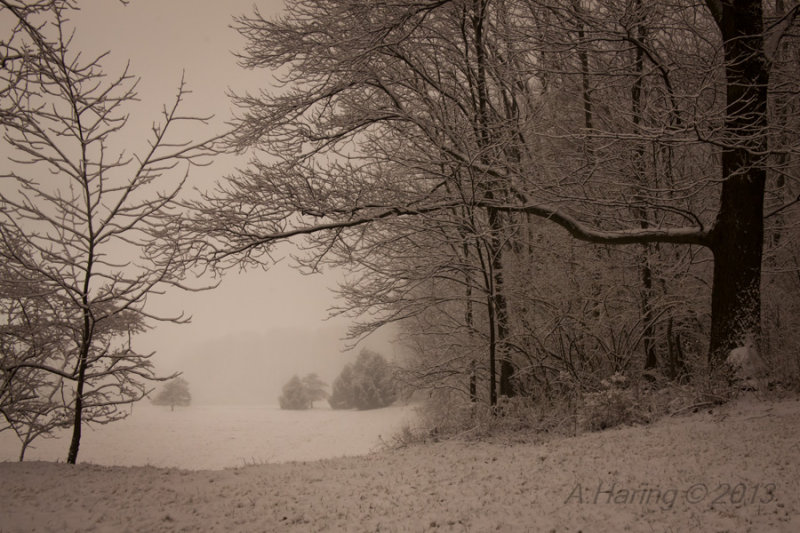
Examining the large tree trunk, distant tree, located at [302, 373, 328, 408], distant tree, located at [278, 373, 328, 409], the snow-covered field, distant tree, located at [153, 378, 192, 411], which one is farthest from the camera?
distant tree, located at [302, 373, 328, 408]

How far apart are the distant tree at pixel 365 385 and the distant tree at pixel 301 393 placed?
4.07 metres

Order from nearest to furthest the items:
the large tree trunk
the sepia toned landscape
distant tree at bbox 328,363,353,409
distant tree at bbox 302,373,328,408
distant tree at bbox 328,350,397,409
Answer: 1. the sepia toned landscape
2. the large tree trunk
3. distant tree at bbox 328,350,397,409
4. distant tree at bbox 328,363,353,409
5. distant tree at bbox 302,373,328,408

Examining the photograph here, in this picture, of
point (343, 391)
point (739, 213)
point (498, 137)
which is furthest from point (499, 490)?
point (343, 391)

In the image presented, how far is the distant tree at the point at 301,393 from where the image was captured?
42.0 m

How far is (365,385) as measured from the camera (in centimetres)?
3678

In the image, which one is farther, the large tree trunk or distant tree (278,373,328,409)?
distant tree (278,373,328,409)

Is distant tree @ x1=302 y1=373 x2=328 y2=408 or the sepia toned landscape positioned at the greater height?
the sepia toned landscape

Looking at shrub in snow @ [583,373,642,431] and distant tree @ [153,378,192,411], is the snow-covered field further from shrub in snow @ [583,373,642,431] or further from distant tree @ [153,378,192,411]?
shrub in snow @ [583,373,642,431]

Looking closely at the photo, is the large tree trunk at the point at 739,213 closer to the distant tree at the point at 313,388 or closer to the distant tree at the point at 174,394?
the distant tree at the point at 313,388

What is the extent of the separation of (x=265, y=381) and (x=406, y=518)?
7872 cm

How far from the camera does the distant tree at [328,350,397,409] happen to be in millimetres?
36438

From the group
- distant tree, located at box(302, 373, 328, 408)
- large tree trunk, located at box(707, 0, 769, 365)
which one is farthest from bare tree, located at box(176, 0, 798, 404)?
distant tree, located at box(302, 373, 328, 408)

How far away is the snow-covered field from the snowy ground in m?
14.4

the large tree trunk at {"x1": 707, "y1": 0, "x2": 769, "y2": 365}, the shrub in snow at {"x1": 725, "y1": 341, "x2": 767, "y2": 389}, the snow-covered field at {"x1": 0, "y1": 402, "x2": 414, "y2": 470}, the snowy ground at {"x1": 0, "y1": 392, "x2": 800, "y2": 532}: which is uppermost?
the large tree trunk at {"x1": 707, "y1": 0, "x2": 769, "y2": 365}
